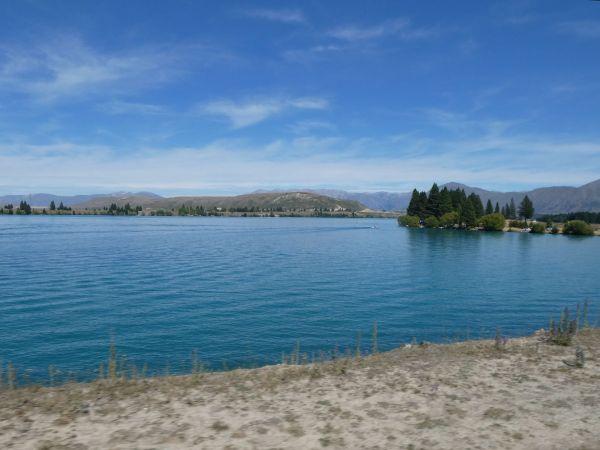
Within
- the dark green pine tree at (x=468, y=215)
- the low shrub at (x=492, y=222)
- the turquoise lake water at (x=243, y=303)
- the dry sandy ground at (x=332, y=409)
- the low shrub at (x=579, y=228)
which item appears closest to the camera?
the dry sandy ground at (x=332, y=409)

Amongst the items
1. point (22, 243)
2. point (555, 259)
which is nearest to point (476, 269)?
point (555, 259)

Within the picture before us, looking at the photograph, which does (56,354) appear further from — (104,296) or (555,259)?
(555,259)

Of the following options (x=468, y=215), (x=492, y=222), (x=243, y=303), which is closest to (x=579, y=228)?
(x=492, y=222)

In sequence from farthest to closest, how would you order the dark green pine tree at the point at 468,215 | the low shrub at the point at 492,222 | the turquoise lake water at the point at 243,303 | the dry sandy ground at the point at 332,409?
the dark green pine tree at the point at 468,215 < the low shrub at the point at 492,222 < the turquoise lake water at the point at 243,303 < the dry sandy ground at the point at 332,409

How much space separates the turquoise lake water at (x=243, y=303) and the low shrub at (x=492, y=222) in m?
117

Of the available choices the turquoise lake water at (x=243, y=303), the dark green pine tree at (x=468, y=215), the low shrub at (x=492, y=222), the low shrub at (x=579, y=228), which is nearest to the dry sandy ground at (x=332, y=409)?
the turquoise lake water at (x=243, y=303)

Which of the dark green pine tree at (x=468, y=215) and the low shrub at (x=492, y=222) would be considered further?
the dark green pine tree at (x=468, y=215)

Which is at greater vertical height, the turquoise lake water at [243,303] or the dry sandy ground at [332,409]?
the dry sandy ground at [332,409]

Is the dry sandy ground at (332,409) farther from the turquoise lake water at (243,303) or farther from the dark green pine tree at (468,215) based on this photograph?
the dark green pine tree at (468,215)

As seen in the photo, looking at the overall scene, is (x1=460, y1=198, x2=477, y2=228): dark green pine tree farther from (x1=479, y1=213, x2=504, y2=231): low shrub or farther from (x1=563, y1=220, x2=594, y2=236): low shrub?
(x1=563, y1=220, x2=594, y2=236): low shrub

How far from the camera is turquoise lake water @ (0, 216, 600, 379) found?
28328mm

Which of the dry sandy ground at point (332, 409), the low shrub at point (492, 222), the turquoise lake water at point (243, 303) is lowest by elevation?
the turquoise lake water at point (243, 303)

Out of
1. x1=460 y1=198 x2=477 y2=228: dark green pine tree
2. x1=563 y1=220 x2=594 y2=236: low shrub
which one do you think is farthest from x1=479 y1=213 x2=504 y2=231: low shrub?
x1=563 y1=220 x2=594 y2=236: low shrub

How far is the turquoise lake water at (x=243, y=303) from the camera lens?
28.3m
